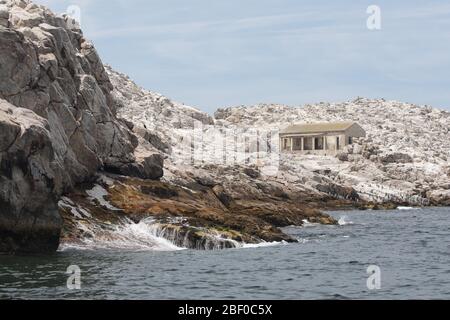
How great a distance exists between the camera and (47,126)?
47.6 meters

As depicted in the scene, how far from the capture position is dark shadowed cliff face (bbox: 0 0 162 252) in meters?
42.7

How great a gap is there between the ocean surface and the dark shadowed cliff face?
2.90m

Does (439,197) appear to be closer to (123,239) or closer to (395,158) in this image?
(395,158)

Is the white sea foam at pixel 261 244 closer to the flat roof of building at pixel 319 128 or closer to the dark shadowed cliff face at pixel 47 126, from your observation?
the dark shadowed cliff face at pixel 47 126

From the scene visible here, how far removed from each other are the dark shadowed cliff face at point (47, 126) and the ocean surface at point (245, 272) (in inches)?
114

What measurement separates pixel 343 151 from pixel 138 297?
12422cm

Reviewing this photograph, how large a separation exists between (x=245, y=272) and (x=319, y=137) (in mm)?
124818

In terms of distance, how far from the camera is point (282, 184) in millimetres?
103688

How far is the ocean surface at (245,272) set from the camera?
31.3 m

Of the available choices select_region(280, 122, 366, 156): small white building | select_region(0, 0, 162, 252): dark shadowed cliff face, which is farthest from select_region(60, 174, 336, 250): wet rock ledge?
select_region(280, 122, 366, 156): small white building

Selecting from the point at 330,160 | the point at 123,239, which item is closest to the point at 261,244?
the point at 123,239
